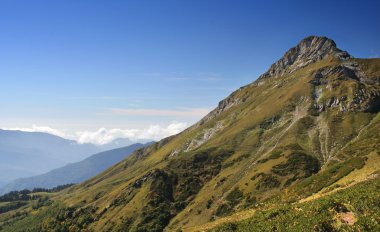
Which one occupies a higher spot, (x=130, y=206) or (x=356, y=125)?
(x=356, y=125)

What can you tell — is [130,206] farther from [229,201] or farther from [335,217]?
[335,217]

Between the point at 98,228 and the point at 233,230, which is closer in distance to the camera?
the point at 233,230

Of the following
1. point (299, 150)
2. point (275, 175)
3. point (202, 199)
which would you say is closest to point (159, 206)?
point (202, 199)

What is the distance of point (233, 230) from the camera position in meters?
53.8

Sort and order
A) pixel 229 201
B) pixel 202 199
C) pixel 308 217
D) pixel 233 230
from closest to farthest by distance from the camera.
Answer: pixel 308 217 → pixel 233 230 → pixel 229 201 → pixel 202 199

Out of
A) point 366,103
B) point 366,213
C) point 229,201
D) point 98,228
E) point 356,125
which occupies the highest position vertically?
point 366,103

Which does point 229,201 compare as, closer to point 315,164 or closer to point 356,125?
→ point 315,164

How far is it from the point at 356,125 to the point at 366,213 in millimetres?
149689

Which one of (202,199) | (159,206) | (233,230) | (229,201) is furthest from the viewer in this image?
(159,206)

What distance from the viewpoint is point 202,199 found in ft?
516

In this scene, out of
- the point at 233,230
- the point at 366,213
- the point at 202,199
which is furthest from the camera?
the point at 202,199

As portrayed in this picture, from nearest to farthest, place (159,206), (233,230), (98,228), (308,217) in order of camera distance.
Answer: (308,217)
(233,230)
(159,206)
(98,228)

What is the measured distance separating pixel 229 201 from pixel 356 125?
276ft

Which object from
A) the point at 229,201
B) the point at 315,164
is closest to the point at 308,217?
the point at 229,201
